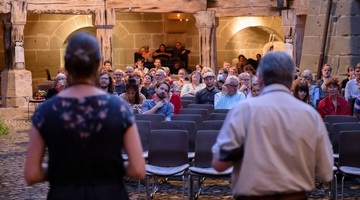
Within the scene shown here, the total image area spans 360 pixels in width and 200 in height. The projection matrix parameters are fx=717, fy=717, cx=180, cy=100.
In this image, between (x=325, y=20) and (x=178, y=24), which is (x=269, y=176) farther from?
(x=178, y=24)

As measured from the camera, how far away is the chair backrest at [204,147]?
6.56m

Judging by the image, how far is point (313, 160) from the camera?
3.10 metres

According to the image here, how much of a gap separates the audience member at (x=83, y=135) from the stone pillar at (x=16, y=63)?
1404 centimetres

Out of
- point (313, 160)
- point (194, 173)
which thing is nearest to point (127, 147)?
point (313, 160)

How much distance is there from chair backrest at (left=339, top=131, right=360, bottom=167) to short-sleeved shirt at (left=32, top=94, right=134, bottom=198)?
4.01 m

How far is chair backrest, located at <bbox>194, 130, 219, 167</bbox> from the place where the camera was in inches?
258

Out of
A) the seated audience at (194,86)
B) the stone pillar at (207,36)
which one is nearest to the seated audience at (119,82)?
the seated audience at (194,86)

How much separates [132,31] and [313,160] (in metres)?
18.0

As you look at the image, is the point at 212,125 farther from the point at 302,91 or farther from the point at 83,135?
the point at 83,135

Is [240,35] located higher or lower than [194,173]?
higher

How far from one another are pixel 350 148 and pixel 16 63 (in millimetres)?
11557

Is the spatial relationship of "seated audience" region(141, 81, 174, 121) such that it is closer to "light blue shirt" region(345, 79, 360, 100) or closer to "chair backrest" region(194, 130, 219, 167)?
"chair backrest" region(194, 130, 219, 167)

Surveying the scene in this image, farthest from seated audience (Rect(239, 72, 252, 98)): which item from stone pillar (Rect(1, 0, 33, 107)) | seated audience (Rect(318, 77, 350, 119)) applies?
stone pillar (Rect(1, 0, 33, 107))

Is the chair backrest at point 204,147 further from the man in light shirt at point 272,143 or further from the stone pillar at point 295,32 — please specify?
the stone pillar at point 295,32
